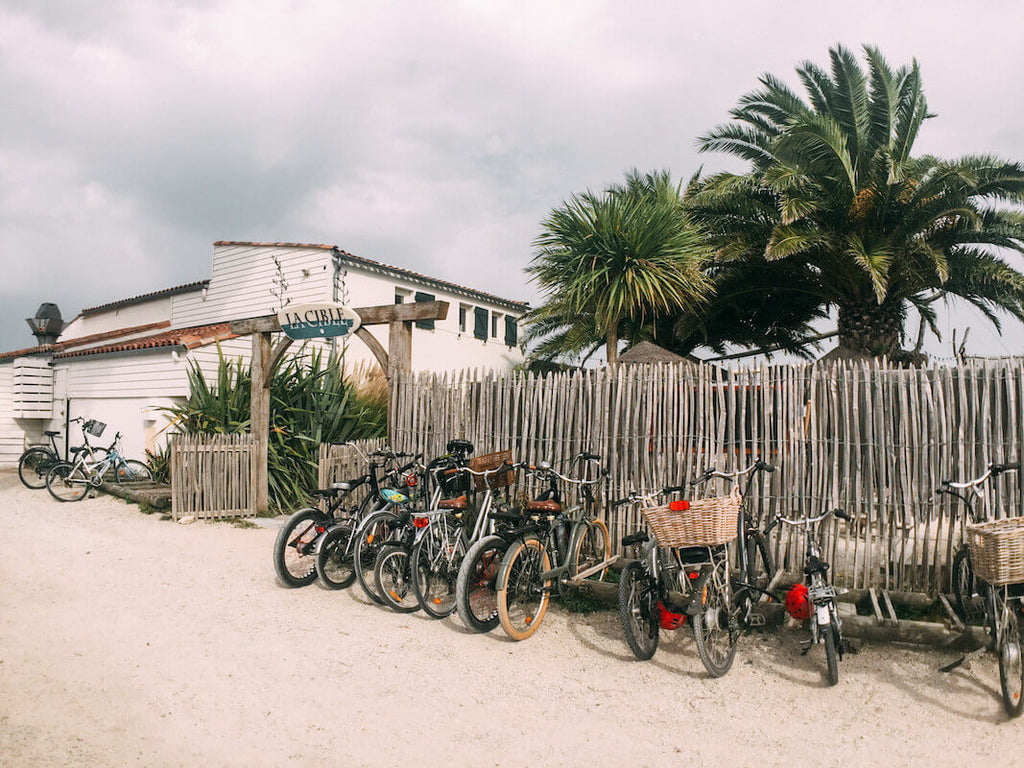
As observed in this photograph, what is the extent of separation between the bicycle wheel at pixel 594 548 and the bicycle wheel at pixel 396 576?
141 centimetres

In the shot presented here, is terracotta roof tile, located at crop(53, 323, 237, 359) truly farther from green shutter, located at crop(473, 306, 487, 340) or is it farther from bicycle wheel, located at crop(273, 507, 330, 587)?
green shutter, located at crop(473, 306, 487, 340)

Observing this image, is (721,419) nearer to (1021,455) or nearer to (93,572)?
(1021,455)

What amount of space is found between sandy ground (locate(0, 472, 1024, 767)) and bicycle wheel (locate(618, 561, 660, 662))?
14 cm

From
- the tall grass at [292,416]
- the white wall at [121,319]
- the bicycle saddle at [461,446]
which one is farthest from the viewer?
the white wall at [121,319]

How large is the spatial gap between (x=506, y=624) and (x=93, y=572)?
4.14 m

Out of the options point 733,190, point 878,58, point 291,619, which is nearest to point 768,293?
point 733,190

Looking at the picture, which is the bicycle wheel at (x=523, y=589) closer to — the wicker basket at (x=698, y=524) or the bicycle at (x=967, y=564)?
the wicker basket at (x=698, y=524)

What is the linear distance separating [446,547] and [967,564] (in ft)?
12.0

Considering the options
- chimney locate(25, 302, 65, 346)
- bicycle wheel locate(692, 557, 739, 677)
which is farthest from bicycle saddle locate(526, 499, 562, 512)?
chimney locate(25, 302, 65, 346)

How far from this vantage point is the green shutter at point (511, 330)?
77.3 ft

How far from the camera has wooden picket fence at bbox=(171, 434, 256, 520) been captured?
9.41m

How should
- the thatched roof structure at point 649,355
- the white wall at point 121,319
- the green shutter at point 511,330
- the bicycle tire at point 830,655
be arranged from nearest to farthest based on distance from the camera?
the bicycle tire at point 830,655
the thatched roof structure at point 649,355
the white wall at point 121,319
the green shutter at point 511,330

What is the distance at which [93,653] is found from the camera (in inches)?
183

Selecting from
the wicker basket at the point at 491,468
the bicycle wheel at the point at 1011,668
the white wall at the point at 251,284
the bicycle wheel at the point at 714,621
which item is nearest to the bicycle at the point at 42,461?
the white wall at the point at 251,284
